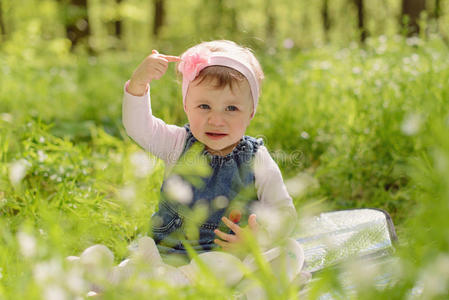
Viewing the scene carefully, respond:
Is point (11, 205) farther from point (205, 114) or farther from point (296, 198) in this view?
point (296, 198)

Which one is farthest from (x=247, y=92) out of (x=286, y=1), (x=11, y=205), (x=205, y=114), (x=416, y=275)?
(x=286, y=1)

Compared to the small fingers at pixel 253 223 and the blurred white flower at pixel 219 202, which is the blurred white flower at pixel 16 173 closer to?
the blurred white flower at pixel 219 202

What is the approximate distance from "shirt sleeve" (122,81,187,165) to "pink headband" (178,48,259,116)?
0.21 m

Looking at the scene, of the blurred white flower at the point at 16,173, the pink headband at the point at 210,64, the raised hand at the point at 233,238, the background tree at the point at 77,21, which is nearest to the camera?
the raised hand at the point at 233,238

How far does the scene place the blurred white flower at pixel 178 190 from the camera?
181cm

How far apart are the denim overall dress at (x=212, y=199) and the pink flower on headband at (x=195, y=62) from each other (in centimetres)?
34

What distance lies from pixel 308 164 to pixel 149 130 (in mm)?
1597

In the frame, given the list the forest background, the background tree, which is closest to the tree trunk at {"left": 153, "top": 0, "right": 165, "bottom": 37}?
the background tree

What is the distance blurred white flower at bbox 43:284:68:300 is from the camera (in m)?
0.86

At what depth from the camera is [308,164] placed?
322 cm

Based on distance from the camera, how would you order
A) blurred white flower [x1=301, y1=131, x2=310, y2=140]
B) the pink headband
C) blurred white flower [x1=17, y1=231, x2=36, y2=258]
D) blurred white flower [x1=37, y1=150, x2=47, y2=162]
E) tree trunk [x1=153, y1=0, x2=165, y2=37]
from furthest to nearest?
tree trunk [x1=153, y1=0, x2=165, y2=37] < blurred white flower [x1=301, y1=131, x2=310, y2=140] < blurred white flower [x1=37, y1=150, x2=47, y2=162] < the pink headband < blurred white flower [x1=17, y1=231, x2=36, y2=258]

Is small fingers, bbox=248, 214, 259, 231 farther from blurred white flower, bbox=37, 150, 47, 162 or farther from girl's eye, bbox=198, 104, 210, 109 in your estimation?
blurred white flower, bbox=37, 150, 47, 162

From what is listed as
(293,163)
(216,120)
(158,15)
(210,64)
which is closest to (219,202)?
(216,120)

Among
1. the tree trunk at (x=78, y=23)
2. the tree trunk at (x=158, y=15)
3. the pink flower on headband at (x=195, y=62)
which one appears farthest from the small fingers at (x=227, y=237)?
the tree trunk at (x=158, y=15)
